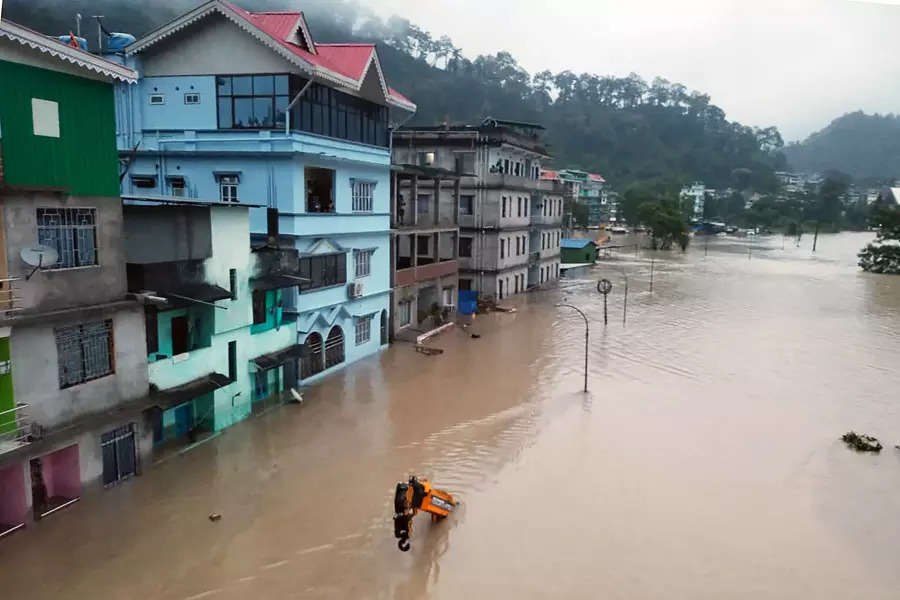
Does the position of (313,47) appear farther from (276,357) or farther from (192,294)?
(192,294)

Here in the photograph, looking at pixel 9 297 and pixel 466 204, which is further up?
pixel 466 204

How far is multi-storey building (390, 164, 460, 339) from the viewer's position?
28.2m

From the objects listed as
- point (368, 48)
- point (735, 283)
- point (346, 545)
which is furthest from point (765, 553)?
point (735, 283)

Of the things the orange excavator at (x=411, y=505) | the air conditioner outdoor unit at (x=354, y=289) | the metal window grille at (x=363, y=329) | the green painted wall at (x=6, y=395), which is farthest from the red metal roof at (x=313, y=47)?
the orange excavator at (x=411, y=505)

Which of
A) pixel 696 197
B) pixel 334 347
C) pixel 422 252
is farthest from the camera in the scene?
pixel 696 197

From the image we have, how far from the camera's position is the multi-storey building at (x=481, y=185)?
37344 mm

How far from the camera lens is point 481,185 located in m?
37.6

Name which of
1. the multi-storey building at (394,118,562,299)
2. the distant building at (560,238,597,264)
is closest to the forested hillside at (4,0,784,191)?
the distant building at (560,238,597,264)

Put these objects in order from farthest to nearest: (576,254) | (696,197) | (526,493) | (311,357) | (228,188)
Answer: (696,197) < (576,254) < (311,357) < (228,188) < (526,493)

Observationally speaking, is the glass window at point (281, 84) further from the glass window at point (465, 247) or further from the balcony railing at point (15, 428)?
the glass window at point (465, 247)

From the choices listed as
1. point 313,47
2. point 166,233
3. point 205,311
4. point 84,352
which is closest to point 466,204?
point 313,47

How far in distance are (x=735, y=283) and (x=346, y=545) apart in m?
46.7

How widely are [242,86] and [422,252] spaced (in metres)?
15.0

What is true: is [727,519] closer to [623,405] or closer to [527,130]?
[623,405]
